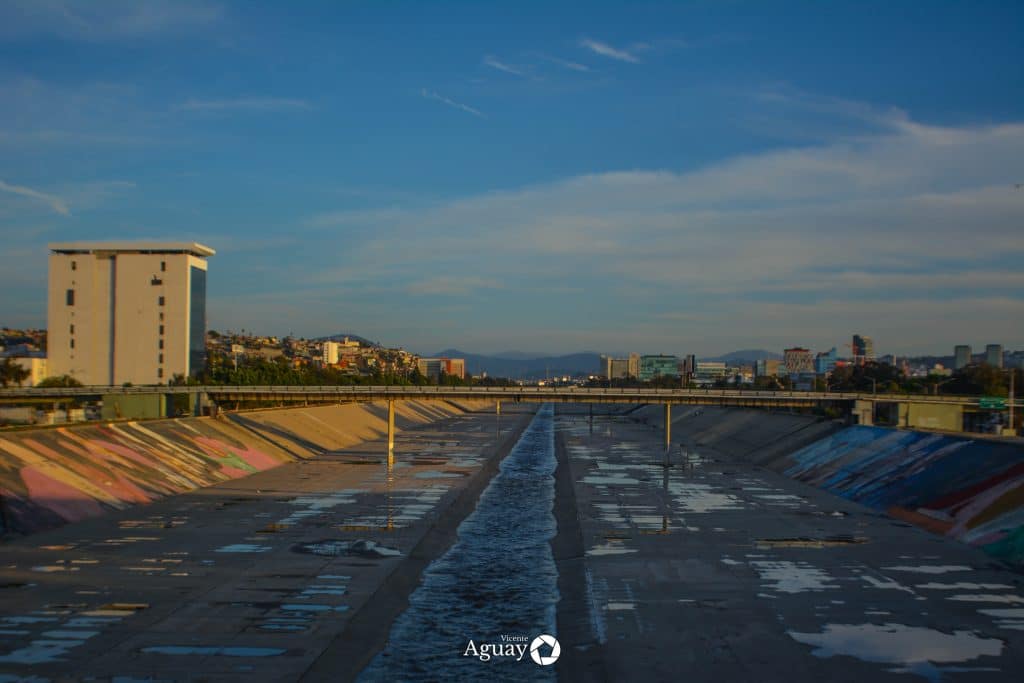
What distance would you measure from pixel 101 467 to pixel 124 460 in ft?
14.8

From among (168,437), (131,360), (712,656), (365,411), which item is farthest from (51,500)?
(131,360)

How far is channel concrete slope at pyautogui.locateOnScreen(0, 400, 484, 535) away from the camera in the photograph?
52.4 m

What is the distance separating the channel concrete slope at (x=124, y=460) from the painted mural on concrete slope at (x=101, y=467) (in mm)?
69

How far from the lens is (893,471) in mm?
72125

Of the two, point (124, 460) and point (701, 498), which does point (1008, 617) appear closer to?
point (701, 498)

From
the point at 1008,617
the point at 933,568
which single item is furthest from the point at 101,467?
the point at 1008,617

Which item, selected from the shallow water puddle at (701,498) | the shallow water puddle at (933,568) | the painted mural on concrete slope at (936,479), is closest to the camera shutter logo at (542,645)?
the shallow water puddle at (933,568)

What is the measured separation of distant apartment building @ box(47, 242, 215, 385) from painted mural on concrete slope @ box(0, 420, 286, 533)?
100.0 m

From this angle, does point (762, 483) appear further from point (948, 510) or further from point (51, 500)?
point (51, 500)

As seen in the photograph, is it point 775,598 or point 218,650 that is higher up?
point 218,650

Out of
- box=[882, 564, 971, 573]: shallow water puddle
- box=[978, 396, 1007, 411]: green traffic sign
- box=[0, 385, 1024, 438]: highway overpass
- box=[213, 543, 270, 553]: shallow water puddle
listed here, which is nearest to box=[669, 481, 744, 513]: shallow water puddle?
box=[882, 564, 971, 573]: shallow water puddle

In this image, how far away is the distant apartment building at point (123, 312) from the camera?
605 ft

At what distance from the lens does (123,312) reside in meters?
187

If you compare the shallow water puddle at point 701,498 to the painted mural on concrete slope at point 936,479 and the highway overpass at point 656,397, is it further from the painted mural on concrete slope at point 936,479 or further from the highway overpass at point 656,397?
the highway overpass at point 656,397
